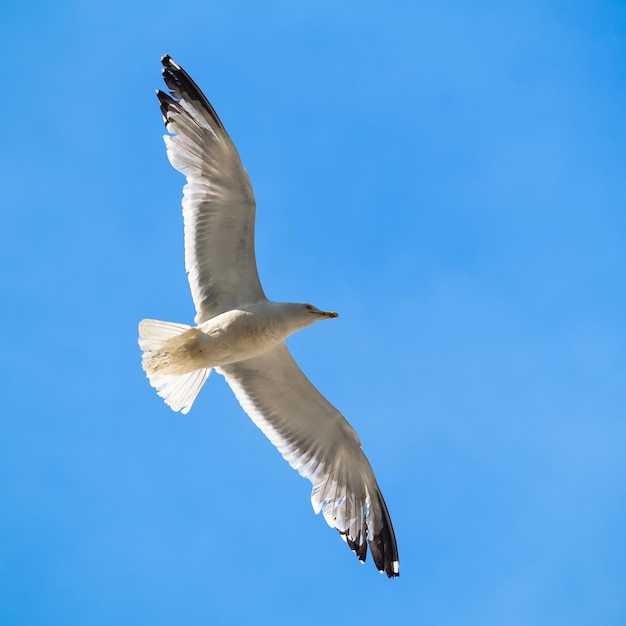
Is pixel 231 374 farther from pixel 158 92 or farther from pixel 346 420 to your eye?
pixel 158 92

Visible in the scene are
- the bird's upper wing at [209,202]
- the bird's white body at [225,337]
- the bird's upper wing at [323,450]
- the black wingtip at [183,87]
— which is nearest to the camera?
the bird's white body at [225,337]

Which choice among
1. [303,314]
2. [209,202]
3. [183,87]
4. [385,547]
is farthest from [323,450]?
[183,87]

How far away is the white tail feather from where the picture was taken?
8.29m

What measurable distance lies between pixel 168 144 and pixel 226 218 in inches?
33.8

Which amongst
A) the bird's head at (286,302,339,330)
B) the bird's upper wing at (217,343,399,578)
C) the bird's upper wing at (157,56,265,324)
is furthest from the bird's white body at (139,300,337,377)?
the bird's upper wing at (217,343,399,578)

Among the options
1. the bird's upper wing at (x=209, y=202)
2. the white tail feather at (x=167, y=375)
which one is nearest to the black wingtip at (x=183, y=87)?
the bird's upper wing at (x=209, y=202)

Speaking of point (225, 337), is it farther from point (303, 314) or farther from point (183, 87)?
point (183, 87)

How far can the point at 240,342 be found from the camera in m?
8.28

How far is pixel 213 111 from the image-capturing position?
28.4 feet

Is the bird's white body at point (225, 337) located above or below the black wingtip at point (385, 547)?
above

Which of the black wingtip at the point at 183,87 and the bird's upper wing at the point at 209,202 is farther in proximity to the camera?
the black wingtip at the point at 183,87

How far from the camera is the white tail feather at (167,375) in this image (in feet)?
27.2

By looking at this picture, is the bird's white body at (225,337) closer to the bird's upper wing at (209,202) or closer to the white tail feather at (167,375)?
the white tail feather at (167,375)

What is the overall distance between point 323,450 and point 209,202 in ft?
8.63
